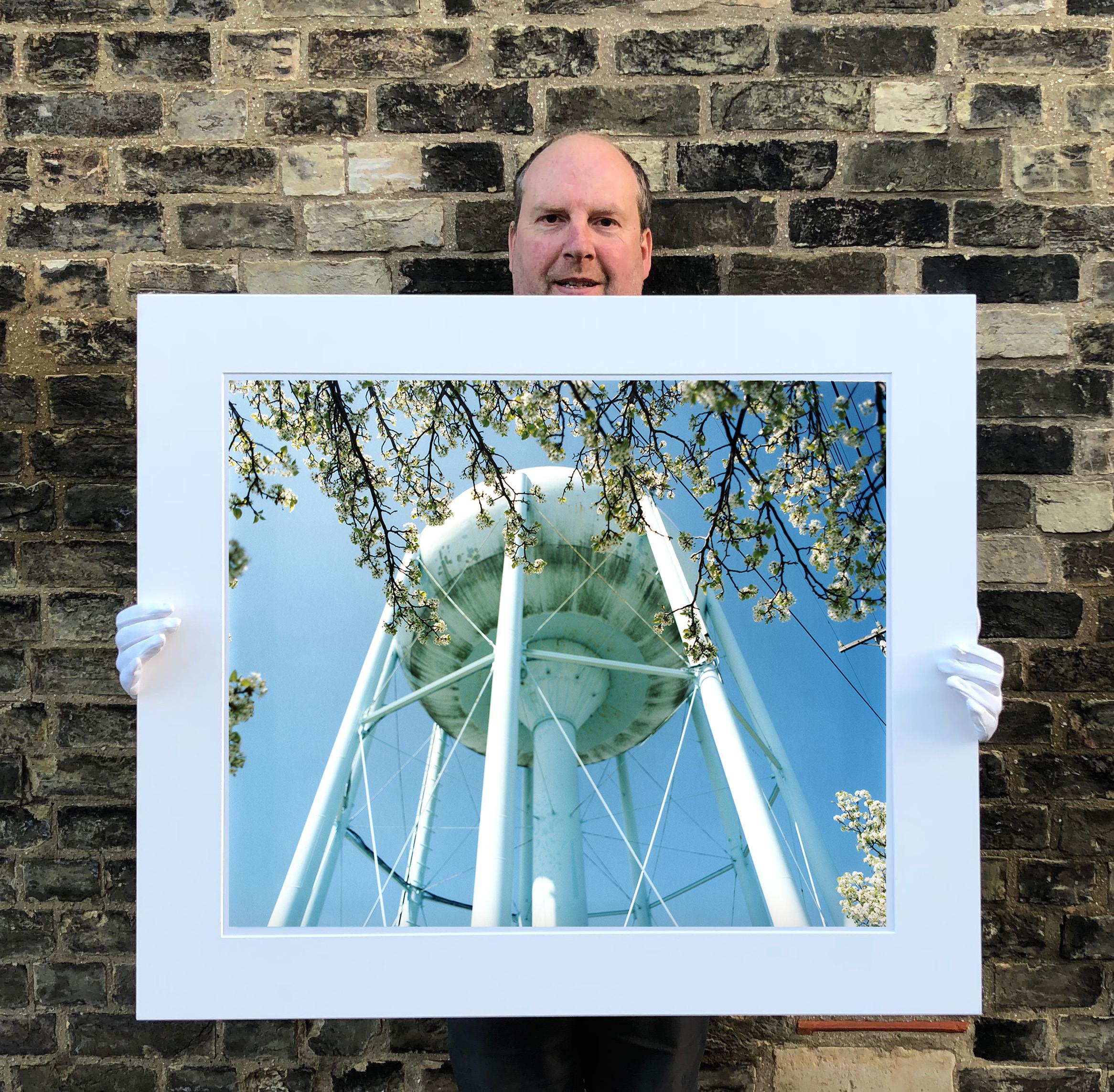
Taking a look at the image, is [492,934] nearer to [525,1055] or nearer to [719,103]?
[525,1055]

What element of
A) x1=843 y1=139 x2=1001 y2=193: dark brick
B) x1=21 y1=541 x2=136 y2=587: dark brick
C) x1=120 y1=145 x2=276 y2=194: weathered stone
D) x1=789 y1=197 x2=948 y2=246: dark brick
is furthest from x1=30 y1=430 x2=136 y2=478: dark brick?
x1=843 y1=139 x2=1001 y2=193: dark brick

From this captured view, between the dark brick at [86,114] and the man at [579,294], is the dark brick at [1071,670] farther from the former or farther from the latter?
the dark brick at [86,114]

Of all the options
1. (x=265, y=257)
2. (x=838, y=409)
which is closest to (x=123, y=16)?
(x=265, y=257)

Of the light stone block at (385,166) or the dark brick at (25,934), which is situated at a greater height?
the light stone block at (385,166)

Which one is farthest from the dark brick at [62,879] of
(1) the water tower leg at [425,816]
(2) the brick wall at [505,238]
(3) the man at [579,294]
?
(1) the water tower leg at [425,816]

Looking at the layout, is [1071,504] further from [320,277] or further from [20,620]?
[20,620]
